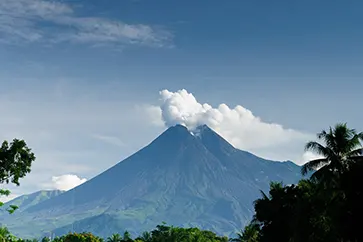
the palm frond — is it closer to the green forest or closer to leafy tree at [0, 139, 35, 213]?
the green forest

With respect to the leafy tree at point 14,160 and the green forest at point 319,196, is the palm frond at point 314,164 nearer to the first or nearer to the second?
the green forest at point 319,196

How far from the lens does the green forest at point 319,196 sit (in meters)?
41.3

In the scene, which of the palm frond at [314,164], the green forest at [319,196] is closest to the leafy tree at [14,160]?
the green forest at [319,196]

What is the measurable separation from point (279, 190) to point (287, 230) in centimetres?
480

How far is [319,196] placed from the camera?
51688mm

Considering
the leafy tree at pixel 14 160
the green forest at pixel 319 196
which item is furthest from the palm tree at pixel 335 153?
the leafy tree at pixel 14 160

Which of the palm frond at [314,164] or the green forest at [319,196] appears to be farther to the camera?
the palm frond at [314,164]

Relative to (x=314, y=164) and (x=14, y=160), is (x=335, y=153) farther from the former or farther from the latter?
(x=14, y=160)

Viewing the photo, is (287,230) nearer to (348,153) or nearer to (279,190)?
(279,190)

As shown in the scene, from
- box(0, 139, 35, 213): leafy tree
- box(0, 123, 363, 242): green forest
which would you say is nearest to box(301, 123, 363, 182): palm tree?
box(0, 123, 363, 242): green forest

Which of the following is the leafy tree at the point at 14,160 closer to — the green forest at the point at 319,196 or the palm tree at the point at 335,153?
the green forest at the point at 319,196

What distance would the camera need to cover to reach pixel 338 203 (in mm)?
45594

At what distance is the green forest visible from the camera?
41.3 metres

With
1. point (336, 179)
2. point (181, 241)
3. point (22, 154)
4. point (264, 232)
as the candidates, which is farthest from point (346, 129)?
point (181, 241)
